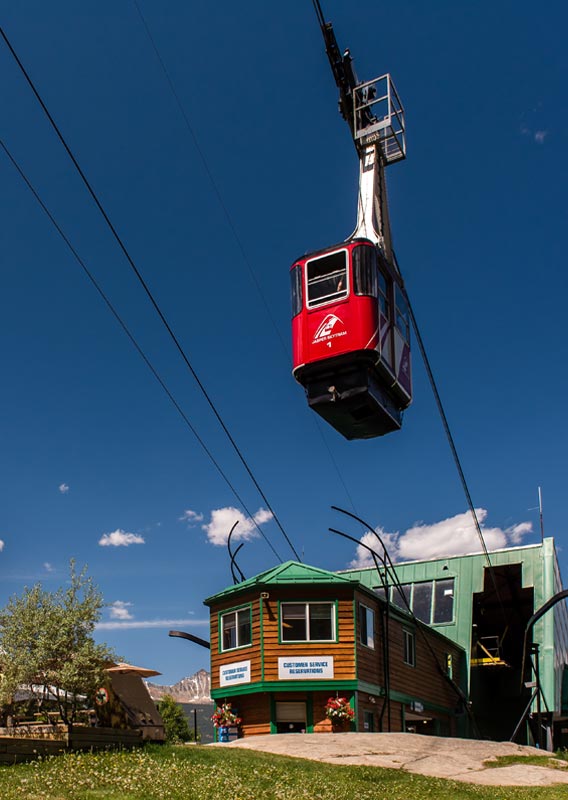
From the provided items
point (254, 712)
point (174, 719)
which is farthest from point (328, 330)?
point (174, 719)

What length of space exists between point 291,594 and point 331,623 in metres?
1.59

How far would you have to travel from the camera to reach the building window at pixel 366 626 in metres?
26.0

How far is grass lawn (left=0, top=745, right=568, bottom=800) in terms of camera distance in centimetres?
1158

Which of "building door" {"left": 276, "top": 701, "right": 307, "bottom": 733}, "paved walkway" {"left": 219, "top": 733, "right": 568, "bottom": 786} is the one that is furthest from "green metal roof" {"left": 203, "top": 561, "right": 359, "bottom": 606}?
"paved walkway" {"left": 219, "top": 733, "right": 568, "bottom": 786}

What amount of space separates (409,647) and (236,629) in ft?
26.3

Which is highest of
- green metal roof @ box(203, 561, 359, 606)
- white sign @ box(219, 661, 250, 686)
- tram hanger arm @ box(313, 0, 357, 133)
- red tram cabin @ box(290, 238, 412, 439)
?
tram hanger arm @ box(313, 0, 357, 133)

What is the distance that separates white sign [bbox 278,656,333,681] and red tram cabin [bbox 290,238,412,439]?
888 centimetres

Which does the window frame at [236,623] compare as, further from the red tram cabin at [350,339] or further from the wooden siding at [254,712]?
the red tram cabin at [350,339]

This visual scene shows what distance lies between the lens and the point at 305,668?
2480 centimetres

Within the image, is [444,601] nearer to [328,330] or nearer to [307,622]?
[307,622]

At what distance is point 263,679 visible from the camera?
24.7m

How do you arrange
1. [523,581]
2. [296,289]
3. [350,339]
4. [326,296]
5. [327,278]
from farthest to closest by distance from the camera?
[523,581], [296,289], [327,278], [326,296], [350,339]

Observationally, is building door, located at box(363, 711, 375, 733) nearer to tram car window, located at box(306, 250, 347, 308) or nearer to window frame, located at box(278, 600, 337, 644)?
window frame, located at box(278, 600, 337, 644)

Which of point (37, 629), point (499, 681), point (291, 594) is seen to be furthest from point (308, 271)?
point (499, 681)
